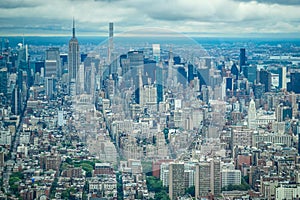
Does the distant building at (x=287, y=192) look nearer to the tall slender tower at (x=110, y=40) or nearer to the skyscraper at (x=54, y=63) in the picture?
the tall slender tower at (x=110, y=40)

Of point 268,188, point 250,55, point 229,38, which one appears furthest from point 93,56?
point 268,188

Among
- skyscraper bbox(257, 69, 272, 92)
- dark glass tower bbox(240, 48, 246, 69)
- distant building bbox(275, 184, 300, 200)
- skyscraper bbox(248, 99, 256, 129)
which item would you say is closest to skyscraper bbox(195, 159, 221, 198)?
distant building bbox(275, 184, 300, 200)

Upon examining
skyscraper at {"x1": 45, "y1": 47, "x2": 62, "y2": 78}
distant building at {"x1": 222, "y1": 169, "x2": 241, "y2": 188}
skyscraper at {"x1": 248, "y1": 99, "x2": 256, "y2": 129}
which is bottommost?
distant building at {"x1": 222, "y1": 169, "x2": 241, "y2": 188}

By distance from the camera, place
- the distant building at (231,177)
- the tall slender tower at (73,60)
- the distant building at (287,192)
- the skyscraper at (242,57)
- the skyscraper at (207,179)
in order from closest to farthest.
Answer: the distant building at (287,192), the skyscraper at (207,179), the distant building at (231,177), the tall slender tower at (73,60), the skyscraper at (242,57)

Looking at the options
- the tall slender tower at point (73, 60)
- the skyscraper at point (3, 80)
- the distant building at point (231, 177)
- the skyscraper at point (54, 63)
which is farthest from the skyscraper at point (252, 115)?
the skyscraper at point (3, 80)

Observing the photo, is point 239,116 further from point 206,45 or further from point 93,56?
point 93,56

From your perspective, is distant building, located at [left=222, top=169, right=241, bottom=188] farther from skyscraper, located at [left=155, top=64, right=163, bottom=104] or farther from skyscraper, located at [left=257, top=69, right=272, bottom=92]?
skyscraper, located at [left=257, top=69, right=272, bottom=92]

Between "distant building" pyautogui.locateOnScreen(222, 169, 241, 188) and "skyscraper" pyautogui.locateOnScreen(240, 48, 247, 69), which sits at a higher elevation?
"skyscraper" pyautogui.locateOnScreen(240, 48, 247, 69)

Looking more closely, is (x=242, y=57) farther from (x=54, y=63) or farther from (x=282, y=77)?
(x=54, y=63)

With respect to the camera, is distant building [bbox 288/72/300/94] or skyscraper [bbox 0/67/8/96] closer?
skyscraper [bbox 0/67/8/96]

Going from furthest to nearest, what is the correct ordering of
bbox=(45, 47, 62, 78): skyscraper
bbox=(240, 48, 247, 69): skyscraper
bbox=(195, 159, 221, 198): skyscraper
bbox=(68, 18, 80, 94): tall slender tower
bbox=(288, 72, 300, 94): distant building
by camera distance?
bbox=(288, 72, 300, 94): distant building
bbox=(240, 48, 247, 69): skyscraper
bbox=(45, 47, 62, 78): skyscraper
bbox=(68, 18, 80, 94): tall slender tower
bbox=(195, 159, 221, 198): skyscraper

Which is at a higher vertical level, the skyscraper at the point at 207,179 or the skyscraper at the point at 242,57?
the skyscraper at the point at 242,57
